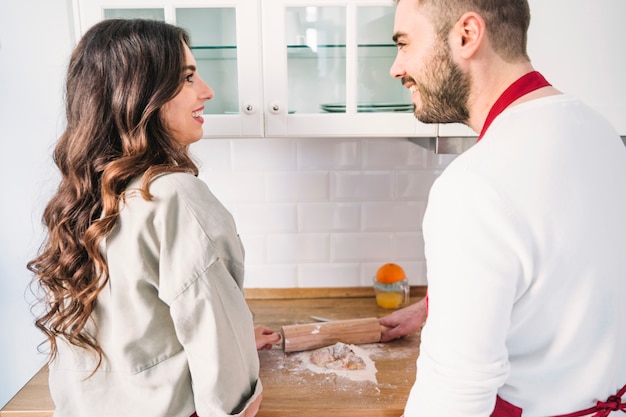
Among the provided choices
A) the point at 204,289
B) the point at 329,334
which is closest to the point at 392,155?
the point at 329,334

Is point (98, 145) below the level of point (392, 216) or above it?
above

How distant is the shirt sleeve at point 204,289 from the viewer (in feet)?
2.98

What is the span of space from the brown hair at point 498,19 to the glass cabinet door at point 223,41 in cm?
59

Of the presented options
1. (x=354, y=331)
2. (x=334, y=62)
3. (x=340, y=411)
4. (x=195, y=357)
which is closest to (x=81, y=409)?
(x=195, y=357)

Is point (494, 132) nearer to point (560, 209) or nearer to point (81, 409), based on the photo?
point (560, 209)

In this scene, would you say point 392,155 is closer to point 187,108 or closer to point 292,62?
point 292,62

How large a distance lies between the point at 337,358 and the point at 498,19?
89 centimetres

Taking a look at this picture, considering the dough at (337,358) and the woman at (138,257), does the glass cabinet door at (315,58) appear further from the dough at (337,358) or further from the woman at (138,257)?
the dough at (337,358)

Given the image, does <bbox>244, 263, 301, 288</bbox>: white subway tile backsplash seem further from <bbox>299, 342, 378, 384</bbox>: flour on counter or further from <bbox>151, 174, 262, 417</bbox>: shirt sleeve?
<bbox>151, 174, 262, 417</bbox>: shirt sleeve

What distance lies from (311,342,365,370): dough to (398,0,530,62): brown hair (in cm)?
82

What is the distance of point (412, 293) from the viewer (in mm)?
1839

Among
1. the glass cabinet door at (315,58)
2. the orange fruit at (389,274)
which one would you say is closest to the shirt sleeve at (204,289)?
the glass cabinet door at (315,58)

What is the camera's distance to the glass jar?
1677 mm

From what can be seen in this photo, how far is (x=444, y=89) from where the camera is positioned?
93cm
